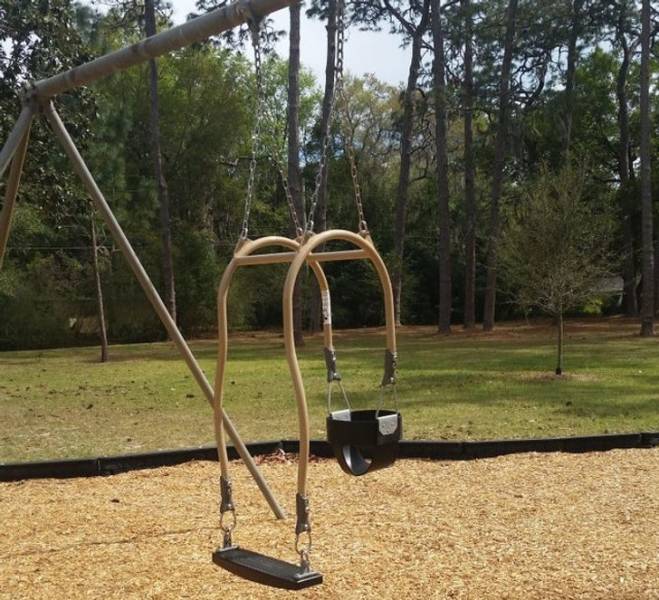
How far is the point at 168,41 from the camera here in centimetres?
358

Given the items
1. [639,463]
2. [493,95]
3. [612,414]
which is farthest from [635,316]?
[639,463]

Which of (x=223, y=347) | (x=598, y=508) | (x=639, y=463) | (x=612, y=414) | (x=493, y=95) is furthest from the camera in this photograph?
(x=493, y=95)

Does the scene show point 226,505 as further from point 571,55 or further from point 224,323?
point 571,55

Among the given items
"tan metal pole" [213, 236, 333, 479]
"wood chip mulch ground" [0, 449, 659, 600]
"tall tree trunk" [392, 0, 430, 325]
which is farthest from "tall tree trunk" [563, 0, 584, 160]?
"tan metal pole" [213, 236, 333, 479]

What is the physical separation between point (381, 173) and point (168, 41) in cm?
3249

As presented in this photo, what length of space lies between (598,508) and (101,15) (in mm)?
19962

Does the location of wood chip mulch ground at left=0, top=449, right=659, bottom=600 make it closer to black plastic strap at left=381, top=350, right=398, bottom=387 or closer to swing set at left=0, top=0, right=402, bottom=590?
swing set at left=0, top=0, right=402, bottom=590

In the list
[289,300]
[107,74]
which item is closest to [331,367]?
[289,300]

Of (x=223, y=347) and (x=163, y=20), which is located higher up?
(x=163, y=20)

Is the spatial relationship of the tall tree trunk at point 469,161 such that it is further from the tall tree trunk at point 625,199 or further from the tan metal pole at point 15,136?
the tan metal pole at point 15,136

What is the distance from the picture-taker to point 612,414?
8.13m

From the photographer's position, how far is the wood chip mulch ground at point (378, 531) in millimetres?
3461

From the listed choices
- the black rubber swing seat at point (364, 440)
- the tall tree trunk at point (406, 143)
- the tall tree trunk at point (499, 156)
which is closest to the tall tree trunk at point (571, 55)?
the tall tree trunk at point (499, 156)

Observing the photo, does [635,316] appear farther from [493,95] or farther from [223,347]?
[223,347]
